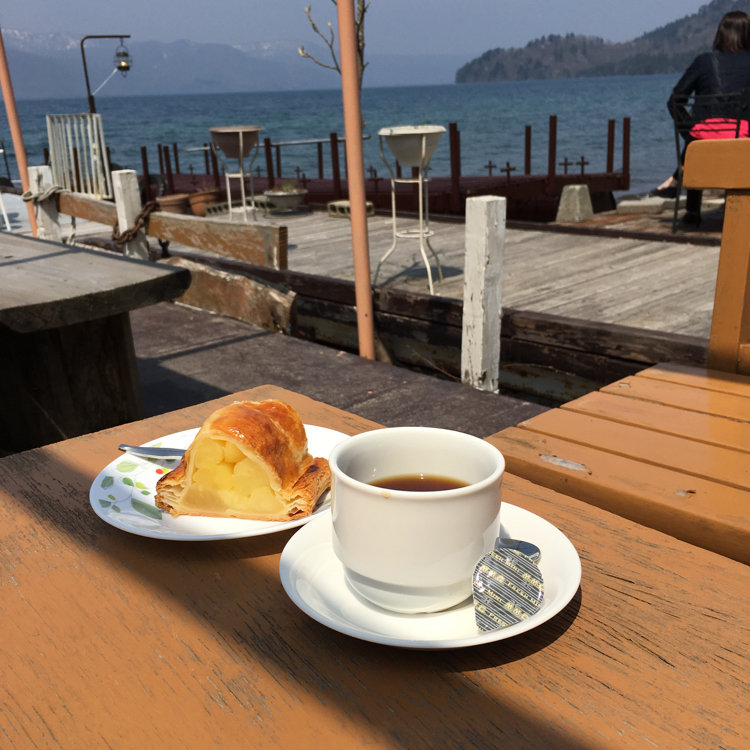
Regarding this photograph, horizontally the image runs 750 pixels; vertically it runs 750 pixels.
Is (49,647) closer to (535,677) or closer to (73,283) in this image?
(535,677)

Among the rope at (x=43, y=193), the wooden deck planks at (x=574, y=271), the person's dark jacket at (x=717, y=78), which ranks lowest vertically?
the wooden deck planks at (x=574, y=271)

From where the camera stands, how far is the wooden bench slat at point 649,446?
4.03 ft

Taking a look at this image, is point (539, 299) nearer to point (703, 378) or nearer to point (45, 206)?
point (703, 378)

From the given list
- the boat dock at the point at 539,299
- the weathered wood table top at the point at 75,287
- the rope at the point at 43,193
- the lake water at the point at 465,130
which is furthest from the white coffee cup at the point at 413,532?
the lake water at the point at 465,130

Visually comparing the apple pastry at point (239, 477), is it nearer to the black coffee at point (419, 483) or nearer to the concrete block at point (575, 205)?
the black coffee at point (419, 483)

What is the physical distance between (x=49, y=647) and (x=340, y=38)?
2894 millimetres

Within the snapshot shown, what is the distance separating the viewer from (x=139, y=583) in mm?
777

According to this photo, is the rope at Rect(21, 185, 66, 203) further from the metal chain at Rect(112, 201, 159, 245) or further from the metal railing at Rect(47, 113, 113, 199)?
the metal chain at Rect(112, 201, 159, 245)

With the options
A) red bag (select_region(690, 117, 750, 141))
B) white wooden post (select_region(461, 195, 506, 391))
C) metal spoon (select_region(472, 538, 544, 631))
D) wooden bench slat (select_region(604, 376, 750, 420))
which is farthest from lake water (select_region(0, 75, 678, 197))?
metal spoon (select_region(472, 538, 544, 631))

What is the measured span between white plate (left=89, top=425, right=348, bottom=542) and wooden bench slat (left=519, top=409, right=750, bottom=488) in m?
0.55

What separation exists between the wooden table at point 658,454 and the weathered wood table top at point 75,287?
1219 mm

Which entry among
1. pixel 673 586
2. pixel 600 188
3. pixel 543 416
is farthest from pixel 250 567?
pixel 600 188

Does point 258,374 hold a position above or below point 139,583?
below

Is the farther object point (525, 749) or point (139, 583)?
point (139, 583)
